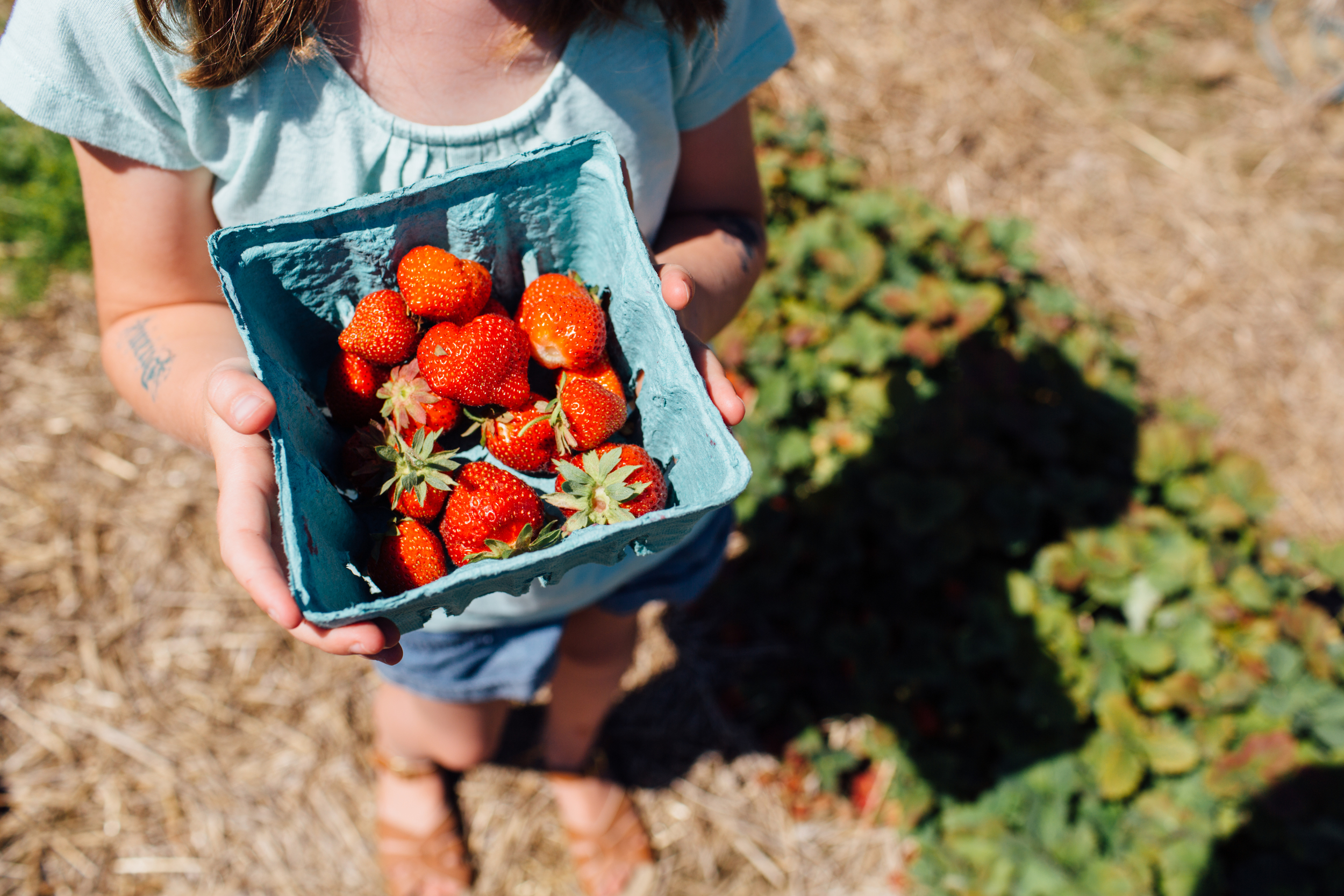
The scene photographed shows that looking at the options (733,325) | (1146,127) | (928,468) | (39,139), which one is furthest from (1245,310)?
(39,139)

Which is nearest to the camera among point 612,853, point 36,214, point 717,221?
point 717,221

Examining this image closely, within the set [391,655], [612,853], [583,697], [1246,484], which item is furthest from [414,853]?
[1246,484]

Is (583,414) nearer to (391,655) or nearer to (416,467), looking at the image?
(416,467)

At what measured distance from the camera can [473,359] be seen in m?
1.08

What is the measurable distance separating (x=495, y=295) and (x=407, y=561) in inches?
16.5

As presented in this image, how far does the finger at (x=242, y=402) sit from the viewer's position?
854 millimetres

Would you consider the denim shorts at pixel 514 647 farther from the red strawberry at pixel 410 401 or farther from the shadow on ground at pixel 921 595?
the shadow on ground at pixel 921 595

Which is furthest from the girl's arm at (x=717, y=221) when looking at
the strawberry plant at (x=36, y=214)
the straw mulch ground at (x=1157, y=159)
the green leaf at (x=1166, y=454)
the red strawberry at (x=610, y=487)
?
the strawberry plant at (x=36, y=214)

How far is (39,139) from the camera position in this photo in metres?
2.93

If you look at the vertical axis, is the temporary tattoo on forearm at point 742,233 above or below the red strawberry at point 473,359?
below

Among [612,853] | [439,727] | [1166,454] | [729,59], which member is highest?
[729,59]

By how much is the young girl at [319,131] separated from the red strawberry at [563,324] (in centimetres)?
12

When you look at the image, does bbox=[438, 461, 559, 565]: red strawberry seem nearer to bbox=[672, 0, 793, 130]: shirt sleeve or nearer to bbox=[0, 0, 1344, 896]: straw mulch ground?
bbox=[672, 0, 793, 130]: shirt sleeve

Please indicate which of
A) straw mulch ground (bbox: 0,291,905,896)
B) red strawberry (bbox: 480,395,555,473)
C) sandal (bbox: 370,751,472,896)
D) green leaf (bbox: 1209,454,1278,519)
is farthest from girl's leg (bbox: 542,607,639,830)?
green leaf (bbox: 1209,454,1278,519)
